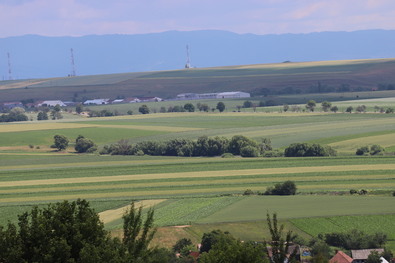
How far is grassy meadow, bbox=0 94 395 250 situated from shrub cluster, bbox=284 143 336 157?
1405mm

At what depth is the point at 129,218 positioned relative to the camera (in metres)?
21.9

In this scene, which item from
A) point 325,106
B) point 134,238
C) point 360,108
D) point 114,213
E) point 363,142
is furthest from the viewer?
point 325,106

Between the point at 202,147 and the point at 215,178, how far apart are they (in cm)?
Answer: 2016

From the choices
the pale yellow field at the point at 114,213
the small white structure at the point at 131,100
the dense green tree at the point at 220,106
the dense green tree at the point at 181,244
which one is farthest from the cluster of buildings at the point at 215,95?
the dense green tree at the point at 181,244

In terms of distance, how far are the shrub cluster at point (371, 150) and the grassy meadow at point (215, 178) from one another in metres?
0.70

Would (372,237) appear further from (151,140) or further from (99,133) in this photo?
(99,133)

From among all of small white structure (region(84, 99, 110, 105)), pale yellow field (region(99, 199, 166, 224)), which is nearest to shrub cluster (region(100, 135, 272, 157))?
pale yellow field (region(99, 199, 166, 224))

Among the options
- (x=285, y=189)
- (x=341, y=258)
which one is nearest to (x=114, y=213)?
(x=285, y=189)

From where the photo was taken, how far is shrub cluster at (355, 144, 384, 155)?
7750 cm

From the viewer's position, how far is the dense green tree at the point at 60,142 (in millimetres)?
93938

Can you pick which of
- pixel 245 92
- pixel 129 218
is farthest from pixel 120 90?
pixel 129 218

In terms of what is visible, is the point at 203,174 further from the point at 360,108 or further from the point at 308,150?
the point at 360,108

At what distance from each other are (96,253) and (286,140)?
67.9 metres

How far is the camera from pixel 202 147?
84.4 metres
